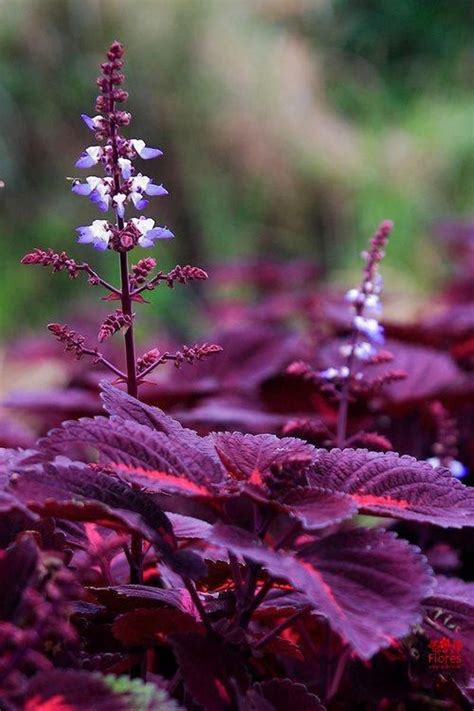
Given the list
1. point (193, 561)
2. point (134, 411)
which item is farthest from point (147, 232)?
point (193, 561)

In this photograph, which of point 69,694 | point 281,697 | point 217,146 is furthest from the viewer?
point 217,146

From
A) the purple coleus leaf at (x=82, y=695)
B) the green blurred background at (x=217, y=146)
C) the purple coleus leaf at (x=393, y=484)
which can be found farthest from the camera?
the green blurred background at (x=217, y=146)

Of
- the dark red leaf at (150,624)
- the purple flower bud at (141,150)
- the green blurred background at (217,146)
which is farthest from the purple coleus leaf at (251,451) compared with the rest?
the green blurred background at (217,146)

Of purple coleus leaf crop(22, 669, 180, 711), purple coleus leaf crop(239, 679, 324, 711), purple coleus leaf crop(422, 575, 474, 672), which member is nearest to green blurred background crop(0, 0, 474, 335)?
purple coleus leaf crop(422, 575, 474, 672)

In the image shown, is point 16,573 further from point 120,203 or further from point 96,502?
point 120,203

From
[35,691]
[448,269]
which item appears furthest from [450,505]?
[448,269]

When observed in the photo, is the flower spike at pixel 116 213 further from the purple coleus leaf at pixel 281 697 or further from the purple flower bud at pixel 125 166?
the purple coleus leaf at pixel 281 697

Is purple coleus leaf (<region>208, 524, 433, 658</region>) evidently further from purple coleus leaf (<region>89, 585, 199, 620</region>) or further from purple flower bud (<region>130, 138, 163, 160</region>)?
purple flower bud (<region>130, 138, 163, 160</region>)
